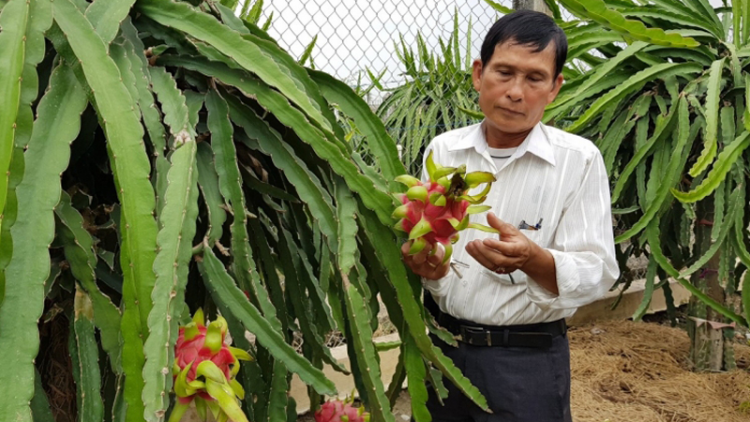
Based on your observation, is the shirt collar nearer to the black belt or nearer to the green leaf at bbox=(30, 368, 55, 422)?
the black belt

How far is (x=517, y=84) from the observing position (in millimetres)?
1141

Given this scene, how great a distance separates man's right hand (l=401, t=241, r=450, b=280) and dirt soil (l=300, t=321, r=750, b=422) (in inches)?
60.5

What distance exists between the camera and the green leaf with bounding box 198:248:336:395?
2.25 feet

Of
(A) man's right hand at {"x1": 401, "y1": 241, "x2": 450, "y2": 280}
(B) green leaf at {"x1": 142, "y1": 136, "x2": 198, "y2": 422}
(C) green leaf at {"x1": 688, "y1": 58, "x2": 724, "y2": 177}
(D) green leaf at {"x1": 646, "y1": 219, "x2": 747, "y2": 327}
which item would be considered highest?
(C) green leaf at {"x1": 688, "y1": 58, "x2": 724, "y2": 177}

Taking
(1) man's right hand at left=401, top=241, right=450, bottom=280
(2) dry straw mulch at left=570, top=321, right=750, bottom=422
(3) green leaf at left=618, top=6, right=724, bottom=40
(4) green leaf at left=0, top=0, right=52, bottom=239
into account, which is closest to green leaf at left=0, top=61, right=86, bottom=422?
(4) green leaf at left=0, top=0, right=52, bottom=239

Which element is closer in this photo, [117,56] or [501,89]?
[117,56]

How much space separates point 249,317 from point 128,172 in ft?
0.64

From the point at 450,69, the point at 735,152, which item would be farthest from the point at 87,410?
the point at 450,69

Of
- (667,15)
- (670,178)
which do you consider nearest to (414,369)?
(670,178)

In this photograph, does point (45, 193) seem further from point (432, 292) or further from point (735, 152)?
point (735, 152)

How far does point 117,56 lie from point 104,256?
0.22 metres

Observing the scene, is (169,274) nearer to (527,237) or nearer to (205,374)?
(205,374)

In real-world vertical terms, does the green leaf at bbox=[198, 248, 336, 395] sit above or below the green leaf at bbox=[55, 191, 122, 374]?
above

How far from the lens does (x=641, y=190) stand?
2.14 metres
